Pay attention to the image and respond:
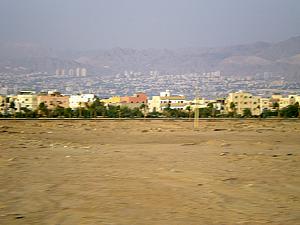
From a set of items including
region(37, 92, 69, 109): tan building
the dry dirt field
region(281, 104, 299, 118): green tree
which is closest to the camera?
the dry dirt field

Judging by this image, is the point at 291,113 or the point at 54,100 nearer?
the point at 291,113

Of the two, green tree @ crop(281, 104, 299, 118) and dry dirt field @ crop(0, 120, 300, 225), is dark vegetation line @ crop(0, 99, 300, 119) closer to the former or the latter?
green tree @ crop(281, 104, 299, 118)

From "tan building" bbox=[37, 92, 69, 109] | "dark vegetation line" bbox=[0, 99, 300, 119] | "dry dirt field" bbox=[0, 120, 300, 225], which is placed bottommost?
"dry dirt field" bbox=[0, 120, 300, 225]

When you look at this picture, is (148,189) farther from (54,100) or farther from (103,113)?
(54,100)

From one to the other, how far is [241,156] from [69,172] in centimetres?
659

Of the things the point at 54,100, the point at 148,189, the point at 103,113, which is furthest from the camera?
the point at 54,100

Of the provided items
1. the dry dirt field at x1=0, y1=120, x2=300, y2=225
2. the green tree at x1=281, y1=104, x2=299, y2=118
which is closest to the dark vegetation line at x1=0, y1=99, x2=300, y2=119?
the green tree at x1=281, y1=104, x2=299, y2=118

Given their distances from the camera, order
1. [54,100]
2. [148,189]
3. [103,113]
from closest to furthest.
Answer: [148,189] → [103,113] → [54,100]

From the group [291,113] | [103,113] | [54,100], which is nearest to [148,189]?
[103,113]

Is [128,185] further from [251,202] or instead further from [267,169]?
[267,169]

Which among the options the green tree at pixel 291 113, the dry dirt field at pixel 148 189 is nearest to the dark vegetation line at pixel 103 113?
the green tree at pixel 291 113

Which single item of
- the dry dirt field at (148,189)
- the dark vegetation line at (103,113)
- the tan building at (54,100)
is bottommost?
the dry dirt field at (148,189)

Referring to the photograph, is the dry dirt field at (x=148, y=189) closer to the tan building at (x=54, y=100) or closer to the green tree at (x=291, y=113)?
the green tree at (x=291, y=113)

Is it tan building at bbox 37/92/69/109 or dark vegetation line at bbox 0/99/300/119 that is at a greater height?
tan building at bbox 37/92/69/109
